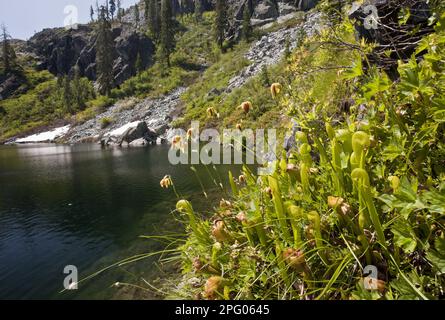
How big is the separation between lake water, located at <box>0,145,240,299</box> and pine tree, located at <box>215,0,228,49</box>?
179 ft

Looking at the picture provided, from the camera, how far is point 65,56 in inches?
3775

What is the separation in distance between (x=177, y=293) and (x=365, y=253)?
1414mm

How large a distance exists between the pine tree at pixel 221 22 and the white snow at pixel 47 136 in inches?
1523

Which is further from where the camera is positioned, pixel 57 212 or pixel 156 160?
pixel 156 160

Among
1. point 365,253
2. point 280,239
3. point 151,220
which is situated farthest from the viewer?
point 151,220

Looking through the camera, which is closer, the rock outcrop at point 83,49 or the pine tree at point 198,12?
the rock outcrop at point 83,49

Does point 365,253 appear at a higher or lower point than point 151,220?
higher

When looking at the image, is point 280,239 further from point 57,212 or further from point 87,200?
point 87,200

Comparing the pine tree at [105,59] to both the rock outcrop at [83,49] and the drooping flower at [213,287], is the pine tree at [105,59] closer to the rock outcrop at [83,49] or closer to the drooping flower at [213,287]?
the rock outcrop at [83,49]

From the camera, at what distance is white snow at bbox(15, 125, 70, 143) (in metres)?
59.6

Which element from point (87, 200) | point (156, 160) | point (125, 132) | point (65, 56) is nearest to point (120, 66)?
point (65, 56)

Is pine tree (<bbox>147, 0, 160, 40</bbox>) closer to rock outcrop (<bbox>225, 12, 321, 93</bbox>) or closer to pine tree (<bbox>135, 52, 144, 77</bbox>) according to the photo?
pine tree (<bbox>135, 52, 144, 77</bbox>)

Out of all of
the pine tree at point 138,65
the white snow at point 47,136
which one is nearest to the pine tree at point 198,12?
the pine tree at point 138,65

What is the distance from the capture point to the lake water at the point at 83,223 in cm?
812
